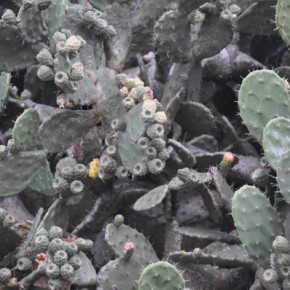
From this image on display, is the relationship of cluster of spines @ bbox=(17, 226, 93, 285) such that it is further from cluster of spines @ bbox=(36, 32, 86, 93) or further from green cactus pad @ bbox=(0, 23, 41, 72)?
green cactus pad @ bbox=(0, 23, 41, 72)

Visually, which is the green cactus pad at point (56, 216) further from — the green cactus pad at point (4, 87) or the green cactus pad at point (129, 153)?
the green cactus pad at point (4, 87)

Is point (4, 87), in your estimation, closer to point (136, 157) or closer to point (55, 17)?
point (55, 17)

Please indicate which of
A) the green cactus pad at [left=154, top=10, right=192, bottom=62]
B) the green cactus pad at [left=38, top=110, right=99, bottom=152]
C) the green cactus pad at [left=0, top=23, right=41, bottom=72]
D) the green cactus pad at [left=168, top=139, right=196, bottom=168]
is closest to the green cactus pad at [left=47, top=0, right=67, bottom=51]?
the green cactus pad at [left=0, top=23, right=41, bottom=72]

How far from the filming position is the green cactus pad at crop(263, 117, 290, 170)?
2.36 metres

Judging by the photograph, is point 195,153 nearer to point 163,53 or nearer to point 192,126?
point 192,126

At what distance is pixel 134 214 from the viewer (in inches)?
113

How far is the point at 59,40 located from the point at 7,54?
39cm

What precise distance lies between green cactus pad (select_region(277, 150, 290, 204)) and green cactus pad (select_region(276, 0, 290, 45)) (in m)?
0.58

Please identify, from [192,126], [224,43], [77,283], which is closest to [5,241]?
[77,283]

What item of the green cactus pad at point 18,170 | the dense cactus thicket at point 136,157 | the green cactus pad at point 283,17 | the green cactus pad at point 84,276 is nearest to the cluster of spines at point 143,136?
the dense cactus thicket at point 136,157

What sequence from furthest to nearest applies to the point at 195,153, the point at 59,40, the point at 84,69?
the point at 195,153, the point at 84,69, the point at 59,40

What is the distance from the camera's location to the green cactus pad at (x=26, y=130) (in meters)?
2.55

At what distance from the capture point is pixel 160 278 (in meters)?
2.13

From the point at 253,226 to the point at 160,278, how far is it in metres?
0.38
